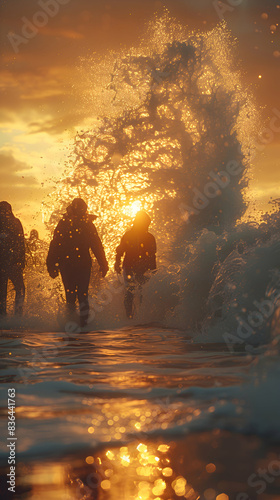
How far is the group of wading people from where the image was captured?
29.4 ft

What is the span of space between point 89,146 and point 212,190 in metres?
8.86

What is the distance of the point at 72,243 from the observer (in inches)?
354

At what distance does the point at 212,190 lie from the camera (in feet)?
99.0

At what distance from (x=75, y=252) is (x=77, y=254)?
0.04m

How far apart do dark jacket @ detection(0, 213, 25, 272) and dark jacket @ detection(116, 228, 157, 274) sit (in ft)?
6.28

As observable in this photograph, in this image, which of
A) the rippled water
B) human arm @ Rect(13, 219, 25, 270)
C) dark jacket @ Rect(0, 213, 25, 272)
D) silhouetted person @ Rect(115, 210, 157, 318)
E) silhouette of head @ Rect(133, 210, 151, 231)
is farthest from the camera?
human arm @ Rect(13, 219, 25, 270)

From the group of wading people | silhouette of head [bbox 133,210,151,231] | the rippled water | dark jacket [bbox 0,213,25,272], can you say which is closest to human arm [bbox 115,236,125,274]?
the group of wading people

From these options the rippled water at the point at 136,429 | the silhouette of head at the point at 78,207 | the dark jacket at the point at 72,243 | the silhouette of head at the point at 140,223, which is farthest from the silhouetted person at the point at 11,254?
the rippled water at the point at 136,429

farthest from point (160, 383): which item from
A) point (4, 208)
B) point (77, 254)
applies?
point (4, 208)

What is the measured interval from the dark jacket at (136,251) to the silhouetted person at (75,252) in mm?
1901

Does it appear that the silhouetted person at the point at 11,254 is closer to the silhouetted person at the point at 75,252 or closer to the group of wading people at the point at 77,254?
the group of wading people at the point at 77,254

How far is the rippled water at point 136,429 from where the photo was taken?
1.94m

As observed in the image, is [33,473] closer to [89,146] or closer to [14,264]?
[14,264]

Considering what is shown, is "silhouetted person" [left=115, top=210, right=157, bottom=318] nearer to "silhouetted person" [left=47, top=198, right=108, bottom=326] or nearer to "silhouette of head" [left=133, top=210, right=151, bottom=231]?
"silhouette of head" [left=133, top=210, right=151, bottom=231]
